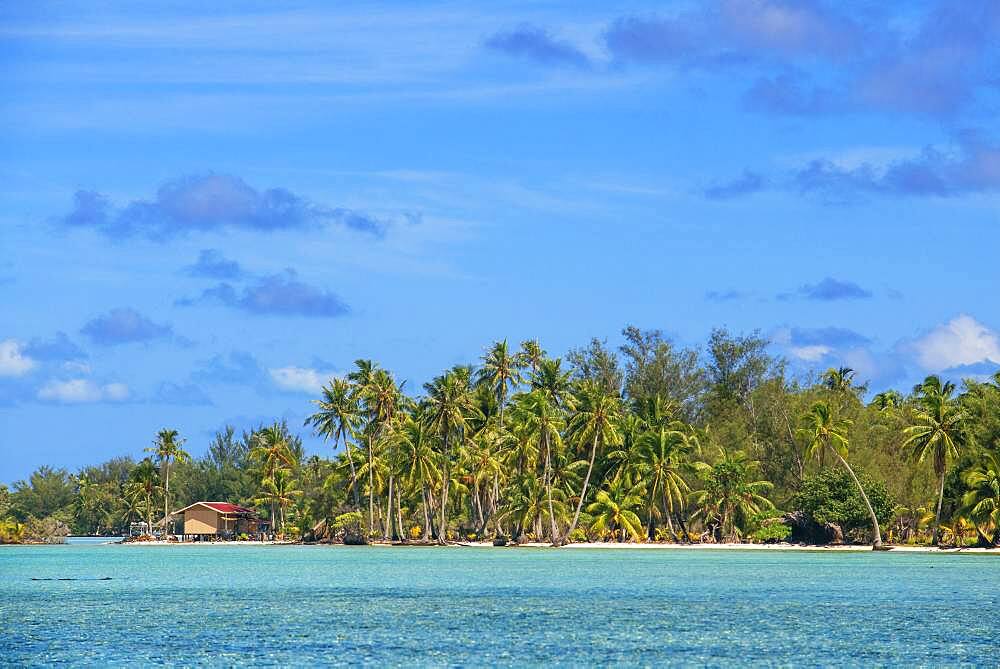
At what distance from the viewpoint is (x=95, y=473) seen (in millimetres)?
172000

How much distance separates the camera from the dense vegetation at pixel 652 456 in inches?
3297

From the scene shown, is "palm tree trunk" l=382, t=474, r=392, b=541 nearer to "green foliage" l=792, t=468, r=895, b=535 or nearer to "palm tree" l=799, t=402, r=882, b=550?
"green foliage" l=792, t=468, r=895, b=535

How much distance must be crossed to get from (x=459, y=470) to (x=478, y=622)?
205 ft

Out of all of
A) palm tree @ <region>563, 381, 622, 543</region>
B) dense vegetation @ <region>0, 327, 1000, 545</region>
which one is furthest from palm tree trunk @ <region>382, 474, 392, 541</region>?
palm tree @ <region>563, 381, 622, 543</region>

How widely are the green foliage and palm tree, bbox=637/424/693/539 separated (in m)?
9.95

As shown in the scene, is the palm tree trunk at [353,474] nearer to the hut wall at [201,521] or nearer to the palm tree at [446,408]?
the palm tree at [446,408]

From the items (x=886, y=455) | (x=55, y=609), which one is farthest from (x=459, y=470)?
(x=55, y=609)

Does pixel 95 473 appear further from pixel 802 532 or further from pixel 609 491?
pixel 802 532

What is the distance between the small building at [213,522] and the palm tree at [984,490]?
7414 cm

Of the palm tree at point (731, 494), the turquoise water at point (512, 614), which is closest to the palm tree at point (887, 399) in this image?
the palm tree at point (731, 494)

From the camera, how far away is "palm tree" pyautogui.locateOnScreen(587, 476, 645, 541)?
9181 centimetres

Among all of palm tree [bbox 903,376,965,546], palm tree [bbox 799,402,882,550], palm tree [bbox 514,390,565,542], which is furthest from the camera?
palm tree [bbox 514,390,565,542]

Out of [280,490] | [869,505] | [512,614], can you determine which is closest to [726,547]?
[869,505]

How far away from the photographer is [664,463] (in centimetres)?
8988
